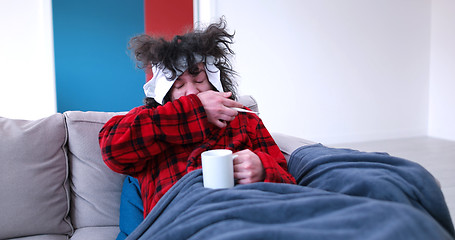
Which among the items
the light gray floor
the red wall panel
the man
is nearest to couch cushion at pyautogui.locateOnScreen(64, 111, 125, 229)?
the man

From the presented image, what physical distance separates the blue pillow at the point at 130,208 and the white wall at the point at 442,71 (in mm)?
4702

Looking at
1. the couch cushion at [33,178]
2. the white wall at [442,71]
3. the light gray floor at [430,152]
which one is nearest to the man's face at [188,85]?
the couch cushion at [33,178]

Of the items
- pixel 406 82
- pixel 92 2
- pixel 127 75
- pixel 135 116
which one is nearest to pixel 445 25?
pixel 406 82

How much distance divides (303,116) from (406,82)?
159 centimetres

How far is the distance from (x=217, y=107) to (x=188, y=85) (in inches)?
8.1

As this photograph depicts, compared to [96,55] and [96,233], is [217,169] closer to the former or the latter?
[96,233]

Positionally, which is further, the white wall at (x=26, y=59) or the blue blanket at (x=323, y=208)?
the white wall at (x=26, y=59)

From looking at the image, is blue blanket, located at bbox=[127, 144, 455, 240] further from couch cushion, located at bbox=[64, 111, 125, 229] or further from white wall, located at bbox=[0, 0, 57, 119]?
white wall, located at bbox=[0, 0, 57, 119]

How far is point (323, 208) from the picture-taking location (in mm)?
824

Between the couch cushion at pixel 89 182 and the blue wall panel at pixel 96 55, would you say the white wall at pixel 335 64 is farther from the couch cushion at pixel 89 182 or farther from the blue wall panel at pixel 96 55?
the couch cushion at pixel 89 182

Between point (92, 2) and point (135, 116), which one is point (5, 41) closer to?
point (92, 2)

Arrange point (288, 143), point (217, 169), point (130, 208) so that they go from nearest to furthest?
point (217, 169) < point (130, 208) < point (288, 143)

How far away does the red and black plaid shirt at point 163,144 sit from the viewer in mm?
1207

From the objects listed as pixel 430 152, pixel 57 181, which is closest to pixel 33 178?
pixel 57 181
